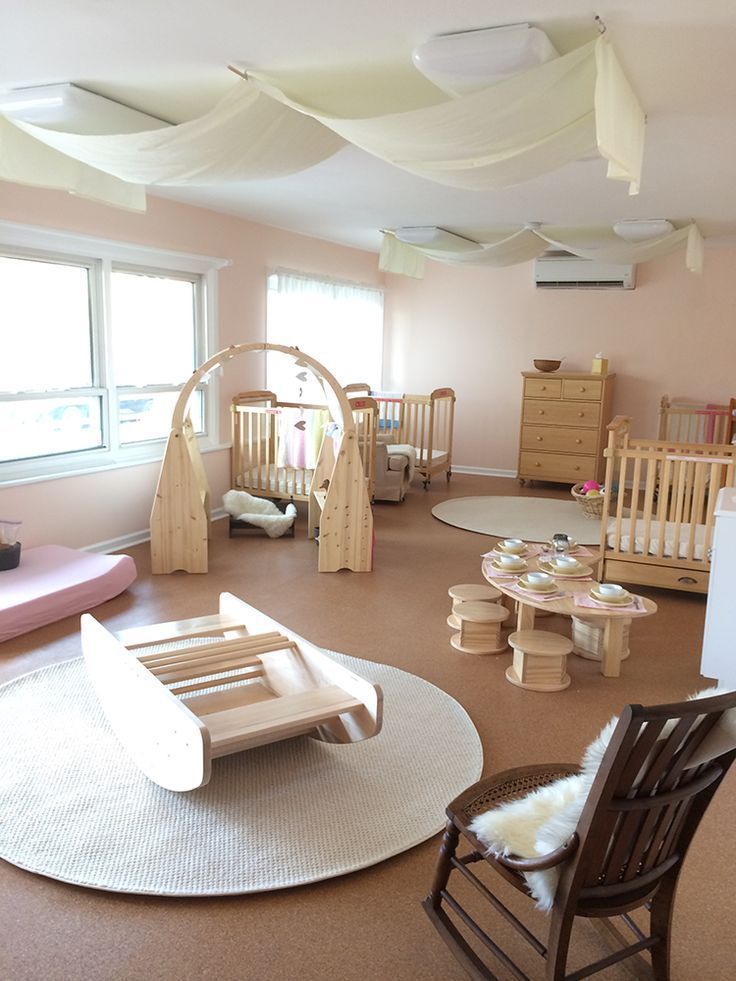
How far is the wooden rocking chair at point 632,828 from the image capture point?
1436mm

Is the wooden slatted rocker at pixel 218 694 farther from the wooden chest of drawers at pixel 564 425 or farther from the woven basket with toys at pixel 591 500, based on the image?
the wooden chest of drawers at pixel 564 425

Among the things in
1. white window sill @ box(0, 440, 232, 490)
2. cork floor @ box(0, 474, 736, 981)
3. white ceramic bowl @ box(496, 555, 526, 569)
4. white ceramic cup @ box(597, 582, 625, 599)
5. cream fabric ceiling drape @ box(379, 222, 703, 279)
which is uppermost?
cream fabric ceiling drape @ box(379, 222, 703, 279)

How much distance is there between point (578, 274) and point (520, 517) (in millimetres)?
2807

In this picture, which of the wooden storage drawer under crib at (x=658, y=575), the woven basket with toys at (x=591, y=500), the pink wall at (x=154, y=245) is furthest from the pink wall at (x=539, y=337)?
the wooden storage drawer under crib at (x=658, y=575)

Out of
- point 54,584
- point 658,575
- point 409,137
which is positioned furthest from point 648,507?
point 54,584

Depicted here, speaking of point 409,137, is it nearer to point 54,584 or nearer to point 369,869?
point 369,869

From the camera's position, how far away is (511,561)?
371 centimetres

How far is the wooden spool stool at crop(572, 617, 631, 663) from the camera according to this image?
11.9ft

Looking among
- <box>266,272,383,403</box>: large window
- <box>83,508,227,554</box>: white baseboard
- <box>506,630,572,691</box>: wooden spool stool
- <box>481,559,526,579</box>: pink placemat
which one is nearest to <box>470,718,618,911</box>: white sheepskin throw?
<box>506,630,572,691</box>: wooden spool stool

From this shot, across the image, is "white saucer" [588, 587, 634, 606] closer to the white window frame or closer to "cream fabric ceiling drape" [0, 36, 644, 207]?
"cream fabric ceiling drape" [0, 36, 644, 207]

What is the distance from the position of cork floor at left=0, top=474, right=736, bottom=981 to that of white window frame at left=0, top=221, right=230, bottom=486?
0.71 metres

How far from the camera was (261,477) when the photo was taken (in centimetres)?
600

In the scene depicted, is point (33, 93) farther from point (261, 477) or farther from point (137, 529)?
point (261, 477)

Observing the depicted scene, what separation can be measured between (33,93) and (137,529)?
2.94 m
